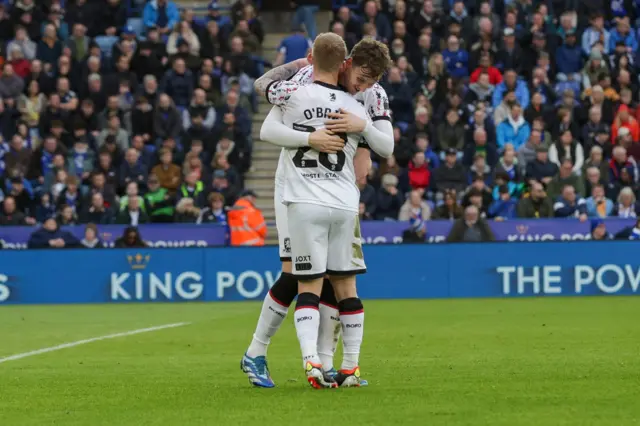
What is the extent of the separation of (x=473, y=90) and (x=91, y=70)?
7184 mm

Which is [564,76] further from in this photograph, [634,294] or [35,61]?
[35,61]

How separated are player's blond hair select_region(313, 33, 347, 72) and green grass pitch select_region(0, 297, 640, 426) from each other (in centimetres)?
205

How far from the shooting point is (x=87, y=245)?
2414 cm

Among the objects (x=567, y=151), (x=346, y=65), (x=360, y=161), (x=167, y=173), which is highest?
(x=346, y=65)

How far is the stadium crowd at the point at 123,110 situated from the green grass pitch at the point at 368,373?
22.9 feet

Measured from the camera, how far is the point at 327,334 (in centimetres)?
987

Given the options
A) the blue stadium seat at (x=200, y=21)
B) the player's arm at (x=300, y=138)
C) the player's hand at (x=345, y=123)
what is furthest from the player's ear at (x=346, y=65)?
the blue stadium seat at (x=200, y=21)

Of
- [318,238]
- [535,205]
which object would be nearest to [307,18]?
[535,205]

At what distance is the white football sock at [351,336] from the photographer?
9.64 meters

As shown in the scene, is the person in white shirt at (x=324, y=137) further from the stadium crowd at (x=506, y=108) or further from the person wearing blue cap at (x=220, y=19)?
the person wearing blue cap at (x=220, y=19)

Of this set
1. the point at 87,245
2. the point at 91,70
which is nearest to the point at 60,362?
the point at 87,245

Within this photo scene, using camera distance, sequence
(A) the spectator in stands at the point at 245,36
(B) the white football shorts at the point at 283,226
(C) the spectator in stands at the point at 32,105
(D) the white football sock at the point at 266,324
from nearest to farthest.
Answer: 1. (B) the white football shorts at the point at 283,226
2. (D) the white football sock at the point at 266,324
3. (C) the spectator in stands at the point at 32,105
4. (A) the spectator in stands at the point at 245,36

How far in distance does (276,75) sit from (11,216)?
1670cm

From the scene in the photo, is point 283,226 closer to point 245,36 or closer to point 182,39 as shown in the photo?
point 182,39
